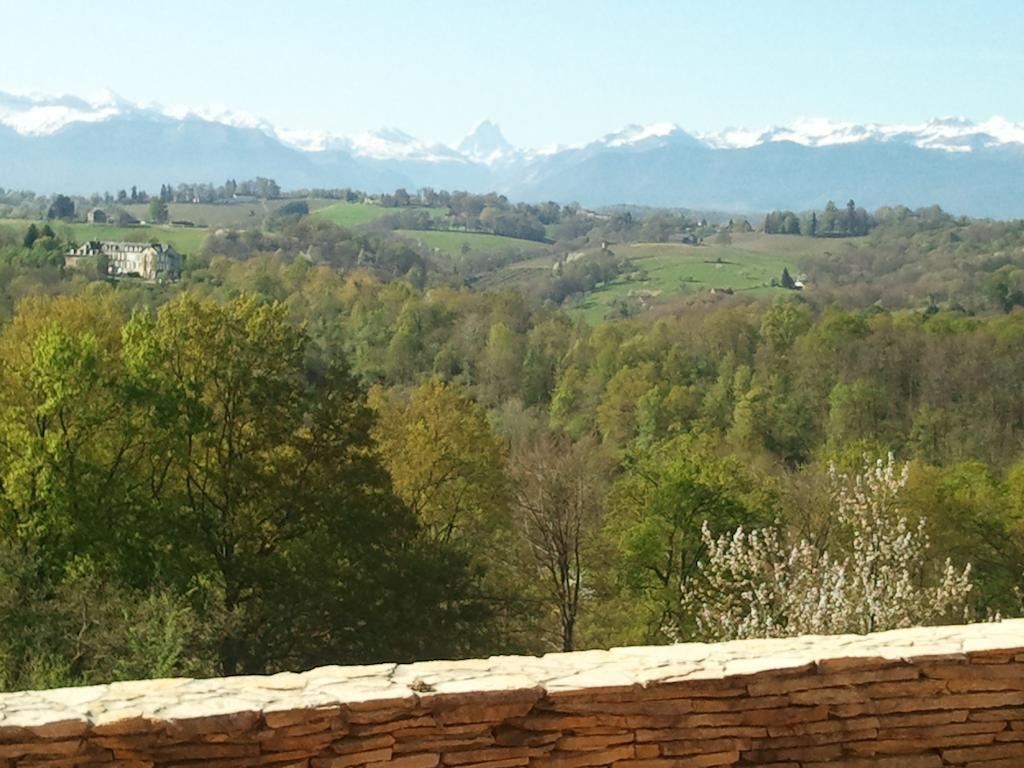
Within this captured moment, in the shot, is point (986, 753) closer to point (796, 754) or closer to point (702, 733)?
point (796, 754)

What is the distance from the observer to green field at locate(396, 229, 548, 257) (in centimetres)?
14475

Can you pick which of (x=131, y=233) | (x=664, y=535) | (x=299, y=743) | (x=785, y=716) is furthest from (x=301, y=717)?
(x=131, y=233)

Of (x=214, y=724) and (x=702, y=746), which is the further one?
(x=702, y=746)

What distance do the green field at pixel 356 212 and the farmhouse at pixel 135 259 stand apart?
64272 mm

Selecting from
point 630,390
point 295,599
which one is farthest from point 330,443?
point 630,390

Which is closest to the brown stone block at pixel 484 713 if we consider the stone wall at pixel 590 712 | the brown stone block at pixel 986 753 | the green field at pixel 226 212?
the stone wall at pixel 590 712

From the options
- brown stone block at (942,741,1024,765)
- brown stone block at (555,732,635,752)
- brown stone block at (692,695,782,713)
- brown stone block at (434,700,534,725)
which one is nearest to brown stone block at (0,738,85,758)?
brown stone block at (434,700,534,725)

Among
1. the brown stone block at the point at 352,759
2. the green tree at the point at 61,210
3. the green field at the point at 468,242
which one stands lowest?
the green field at the point at 468,242

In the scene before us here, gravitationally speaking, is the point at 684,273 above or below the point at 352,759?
below

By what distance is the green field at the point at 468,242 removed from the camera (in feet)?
475

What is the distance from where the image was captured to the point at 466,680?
221 inches

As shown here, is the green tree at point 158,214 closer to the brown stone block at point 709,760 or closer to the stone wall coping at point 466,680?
the stone wall coping at point 466,680

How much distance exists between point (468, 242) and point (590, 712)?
147 metres

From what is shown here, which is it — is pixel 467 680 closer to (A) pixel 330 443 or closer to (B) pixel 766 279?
(A) pixel 330 443
